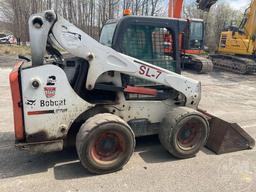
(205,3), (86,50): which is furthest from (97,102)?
(205,3)

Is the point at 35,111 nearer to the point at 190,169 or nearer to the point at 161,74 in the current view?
the point at 161,74

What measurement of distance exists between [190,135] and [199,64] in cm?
1145

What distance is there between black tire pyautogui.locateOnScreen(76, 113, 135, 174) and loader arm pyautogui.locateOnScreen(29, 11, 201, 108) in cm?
59

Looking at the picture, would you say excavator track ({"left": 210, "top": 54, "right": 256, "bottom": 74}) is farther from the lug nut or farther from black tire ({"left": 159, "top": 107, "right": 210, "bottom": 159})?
the lug nut

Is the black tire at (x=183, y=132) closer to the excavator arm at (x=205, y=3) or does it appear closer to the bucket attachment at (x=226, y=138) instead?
the bucket attachment at (x=226, y=138)

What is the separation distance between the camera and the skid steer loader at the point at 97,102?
132 inches

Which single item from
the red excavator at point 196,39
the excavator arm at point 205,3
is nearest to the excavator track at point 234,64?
the red excavator at point 196,39

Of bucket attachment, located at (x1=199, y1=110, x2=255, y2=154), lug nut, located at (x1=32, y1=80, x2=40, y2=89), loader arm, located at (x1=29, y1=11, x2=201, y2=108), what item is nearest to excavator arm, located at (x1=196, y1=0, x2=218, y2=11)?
bucket attachment, located at (x1=199, y1=110, x2=255, y2=154)

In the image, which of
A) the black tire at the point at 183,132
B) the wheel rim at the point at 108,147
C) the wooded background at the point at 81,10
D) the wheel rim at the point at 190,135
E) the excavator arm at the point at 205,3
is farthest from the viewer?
the wooded background at the point at 81,10

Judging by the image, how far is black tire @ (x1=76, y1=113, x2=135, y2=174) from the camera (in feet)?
11.2

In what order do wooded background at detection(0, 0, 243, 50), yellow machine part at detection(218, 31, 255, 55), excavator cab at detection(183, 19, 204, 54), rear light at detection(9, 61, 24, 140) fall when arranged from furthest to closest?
wooded background at detection(0, 0, 243, 50) → yellow machine part at detection(218, 31, 255, 55) → excavator cab at detection(183, 19, 204, 54) → rear light at detection(9, 61, 24, 140)

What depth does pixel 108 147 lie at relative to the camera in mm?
3711

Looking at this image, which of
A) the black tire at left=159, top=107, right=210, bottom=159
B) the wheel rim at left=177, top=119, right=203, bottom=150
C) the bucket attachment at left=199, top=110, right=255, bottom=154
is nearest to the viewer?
the black tire at left=159, top=107, right=210, bottom=159

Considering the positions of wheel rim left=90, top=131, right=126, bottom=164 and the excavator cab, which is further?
the excavator cab
